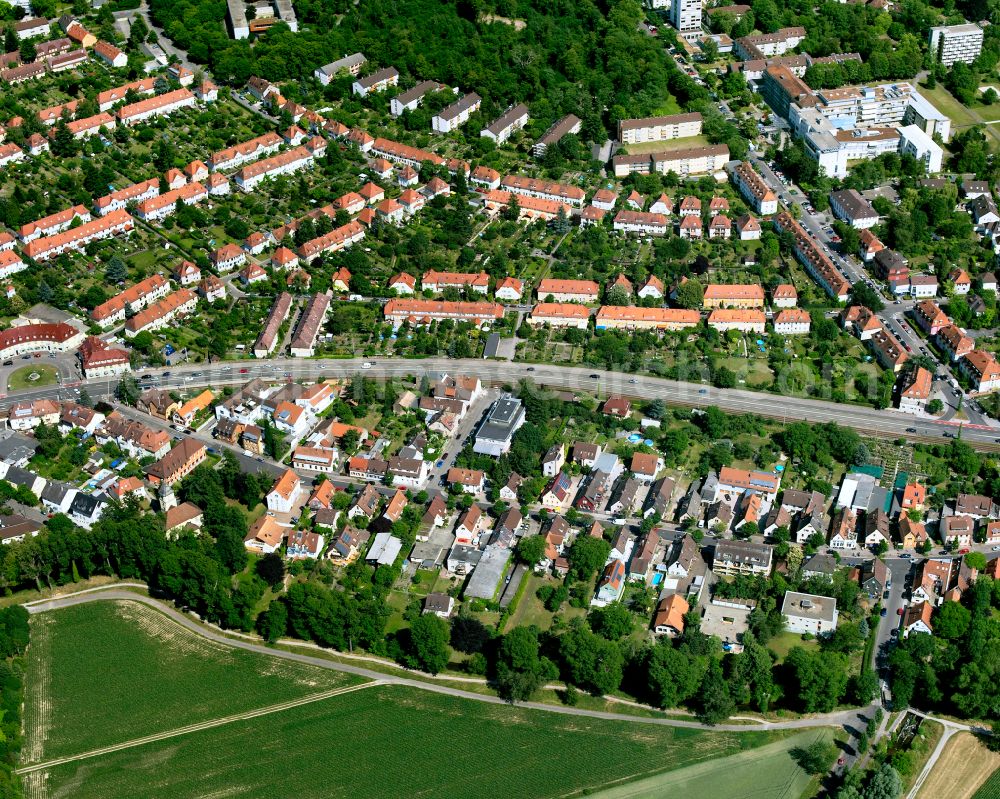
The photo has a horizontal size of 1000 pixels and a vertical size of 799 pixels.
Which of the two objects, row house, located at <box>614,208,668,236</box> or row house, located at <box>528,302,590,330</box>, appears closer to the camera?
row house, located at <box>528,302,590,330</box>

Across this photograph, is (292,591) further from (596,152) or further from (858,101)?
(858,101)

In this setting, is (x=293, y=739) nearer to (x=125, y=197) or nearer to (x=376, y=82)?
(x=125, y=197)

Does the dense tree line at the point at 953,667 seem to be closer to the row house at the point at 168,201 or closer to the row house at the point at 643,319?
the row house at the point at 643,319

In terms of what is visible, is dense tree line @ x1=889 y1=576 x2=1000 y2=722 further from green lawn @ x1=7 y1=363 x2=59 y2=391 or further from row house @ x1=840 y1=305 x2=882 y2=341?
green lawn @ x1=7 y1=363 x2=59 y2=391

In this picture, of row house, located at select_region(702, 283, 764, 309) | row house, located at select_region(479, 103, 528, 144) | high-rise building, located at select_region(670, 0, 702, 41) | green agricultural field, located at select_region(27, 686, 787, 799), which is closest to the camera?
green agricultural field, located at select_region(27, 686, 787, 799)

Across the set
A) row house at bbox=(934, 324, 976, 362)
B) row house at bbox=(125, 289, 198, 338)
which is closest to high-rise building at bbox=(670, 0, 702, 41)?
row house at bbox=(934, 324, 976, 362)

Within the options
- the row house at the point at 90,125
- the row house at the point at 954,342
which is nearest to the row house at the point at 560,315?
the row house at the point at 954,342
